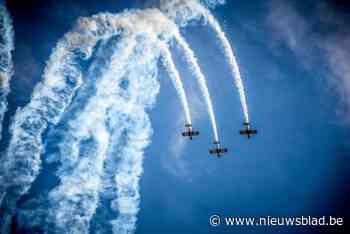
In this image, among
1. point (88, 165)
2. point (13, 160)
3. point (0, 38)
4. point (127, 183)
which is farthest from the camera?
point (127, 183)

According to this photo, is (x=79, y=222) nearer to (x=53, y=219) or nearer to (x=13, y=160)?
(x=53, y=219)

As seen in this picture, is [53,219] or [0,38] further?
[53,219]

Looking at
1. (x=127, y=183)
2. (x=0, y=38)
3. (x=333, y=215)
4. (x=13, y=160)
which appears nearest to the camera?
(x=0, y=38)

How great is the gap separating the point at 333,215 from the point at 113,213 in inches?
1910

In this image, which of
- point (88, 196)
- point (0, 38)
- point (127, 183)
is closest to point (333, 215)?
point (127, 183)

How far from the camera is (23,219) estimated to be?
29.5m

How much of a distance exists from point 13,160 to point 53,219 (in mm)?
9065

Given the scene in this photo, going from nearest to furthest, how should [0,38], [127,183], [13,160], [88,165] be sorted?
[0,38]
[13,160]
[88,165]
[127,183]

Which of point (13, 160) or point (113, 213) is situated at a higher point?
point (13, 160)

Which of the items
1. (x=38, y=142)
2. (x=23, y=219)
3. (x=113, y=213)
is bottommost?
(x=23, y=219)

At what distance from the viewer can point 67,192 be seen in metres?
29.8

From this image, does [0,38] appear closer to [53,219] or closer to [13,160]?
[13,160]

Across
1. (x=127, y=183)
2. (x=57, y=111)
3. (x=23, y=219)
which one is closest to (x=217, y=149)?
(x=127, y=183)

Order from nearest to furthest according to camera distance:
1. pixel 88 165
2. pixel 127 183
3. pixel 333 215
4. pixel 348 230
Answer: pixel 88 165 < pixel 127 183 < pixel 348 230 < pixel 333 215
